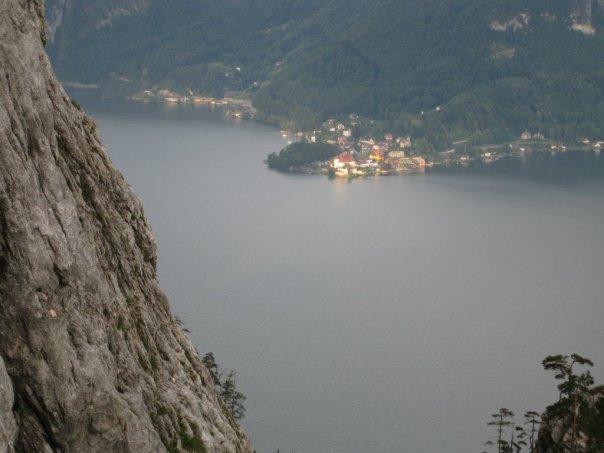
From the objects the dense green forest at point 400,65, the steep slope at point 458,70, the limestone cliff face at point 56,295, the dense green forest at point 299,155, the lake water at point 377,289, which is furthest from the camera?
the dense green forest at point 400,65

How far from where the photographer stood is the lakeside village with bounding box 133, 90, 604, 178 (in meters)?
69.2

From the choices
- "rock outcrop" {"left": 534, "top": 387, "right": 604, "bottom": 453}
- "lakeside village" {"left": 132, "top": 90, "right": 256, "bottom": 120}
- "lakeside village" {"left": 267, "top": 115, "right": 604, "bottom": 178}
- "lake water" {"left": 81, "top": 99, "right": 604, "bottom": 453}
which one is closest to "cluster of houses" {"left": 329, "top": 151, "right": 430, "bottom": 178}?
"lakeside village" {"left": 267, "top": 115, "right": 604, "bottom": 178}

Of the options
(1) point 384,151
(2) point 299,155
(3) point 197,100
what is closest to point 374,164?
(2) point 299,155

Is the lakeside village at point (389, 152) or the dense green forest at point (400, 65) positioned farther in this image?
the dense green forest at point (400, 65)

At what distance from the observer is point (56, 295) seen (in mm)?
5926

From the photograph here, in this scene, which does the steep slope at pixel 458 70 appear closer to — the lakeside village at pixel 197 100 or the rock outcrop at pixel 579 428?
the lakeside village at pixel 197 100

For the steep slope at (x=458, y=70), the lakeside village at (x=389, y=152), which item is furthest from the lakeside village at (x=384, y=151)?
the steep slope at (x=458, y=70)

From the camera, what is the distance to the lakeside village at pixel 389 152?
2719 inches

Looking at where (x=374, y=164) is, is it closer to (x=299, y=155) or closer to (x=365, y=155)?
(x=365, y=155)

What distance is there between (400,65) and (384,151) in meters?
27.8

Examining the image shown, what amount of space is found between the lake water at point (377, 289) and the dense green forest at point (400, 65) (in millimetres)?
25059

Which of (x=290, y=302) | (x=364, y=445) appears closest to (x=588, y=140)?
(x=290, y=302)

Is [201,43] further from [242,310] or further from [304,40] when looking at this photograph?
[242,310]

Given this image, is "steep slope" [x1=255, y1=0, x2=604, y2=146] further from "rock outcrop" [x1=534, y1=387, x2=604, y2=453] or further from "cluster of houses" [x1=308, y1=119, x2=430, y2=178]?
"rock outcrop" [x1=534, y1=387, x2=604, y2=453]
